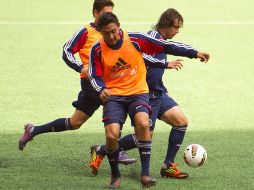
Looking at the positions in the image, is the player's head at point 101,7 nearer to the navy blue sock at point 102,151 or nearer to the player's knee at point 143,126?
the navy blue sock at point 102,151

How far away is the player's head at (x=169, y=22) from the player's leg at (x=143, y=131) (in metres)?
1.03

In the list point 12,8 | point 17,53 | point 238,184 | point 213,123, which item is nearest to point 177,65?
point 238,184

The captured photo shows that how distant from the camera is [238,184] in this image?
8.88m

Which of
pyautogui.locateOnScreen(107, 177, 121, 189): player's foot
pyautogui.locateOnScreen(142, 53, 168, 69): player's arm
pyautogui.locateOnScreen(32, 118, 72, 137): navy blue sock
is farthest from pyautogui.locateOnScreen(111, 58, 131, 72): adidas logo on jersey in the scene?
pyautogui.locateOnScreen(32, 118, 72, 137): navy blue sock

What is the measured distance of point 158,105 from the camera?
948 cm

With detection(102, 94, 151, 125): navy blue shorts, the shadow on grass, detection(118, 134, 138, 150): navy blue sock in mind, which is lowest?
the shadow on grass

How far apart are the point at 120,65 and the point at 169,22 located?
956 mm

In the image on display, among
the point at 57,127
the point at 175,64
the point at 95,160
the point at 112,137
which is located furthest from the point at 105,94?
the point at 57,127

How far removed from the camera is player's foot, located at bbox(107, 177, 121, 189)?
8.73m

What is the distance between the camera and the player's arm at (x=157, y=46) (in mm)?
8844

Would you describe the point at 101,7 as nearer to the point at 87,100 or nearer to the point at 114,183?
the point at 87,100

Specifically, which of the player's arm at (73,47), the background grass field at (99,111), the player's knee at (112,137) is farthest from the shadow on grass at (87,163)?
the player's arm at (73,47)

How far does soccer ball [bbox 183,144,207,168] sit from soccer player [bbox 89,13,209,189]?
708mm

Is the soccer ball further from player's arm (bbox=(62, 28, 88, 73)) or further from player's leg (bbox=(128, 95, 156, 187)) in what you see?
player's arm (bbox=(62, 28, 88, 73))
